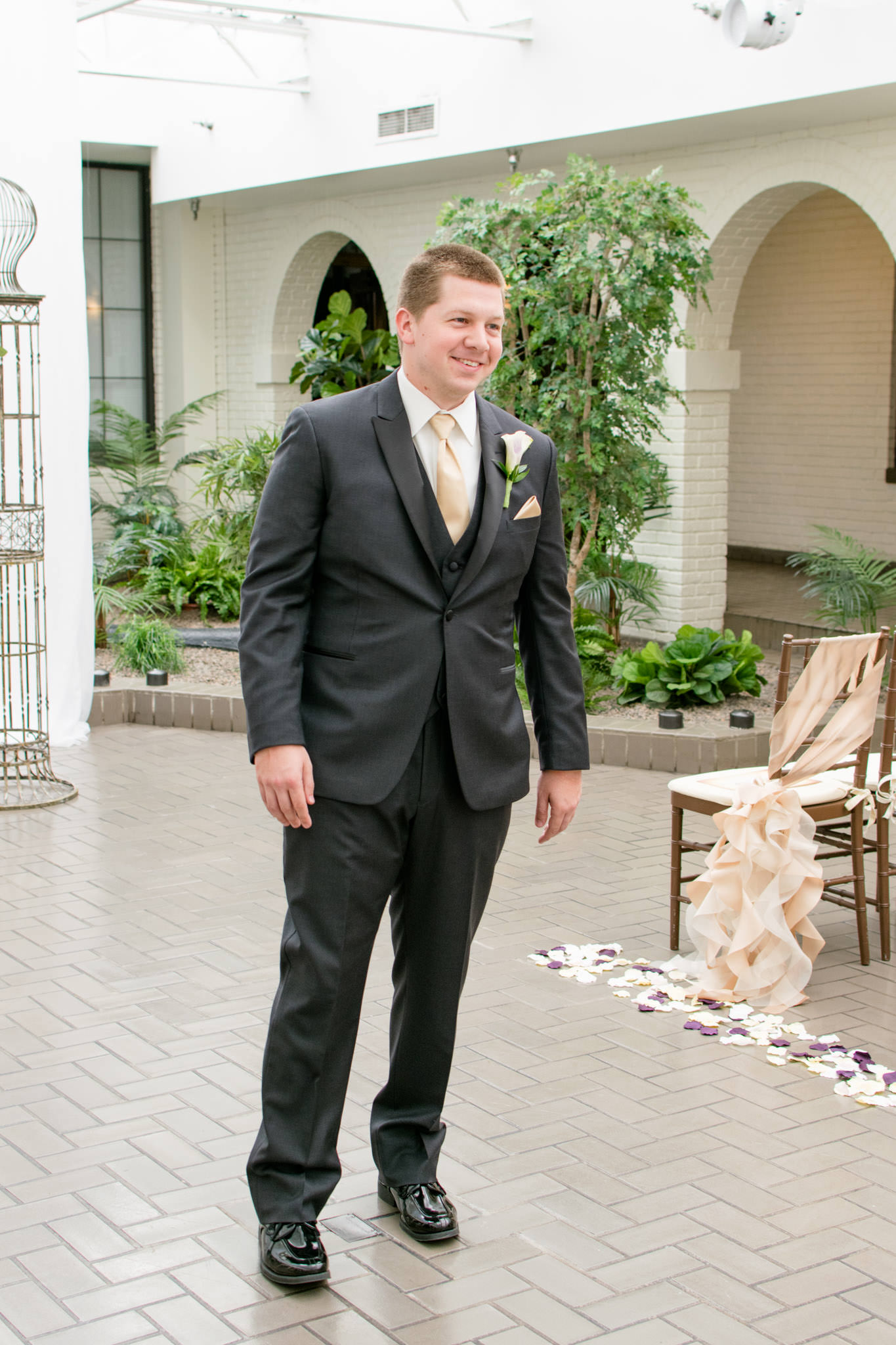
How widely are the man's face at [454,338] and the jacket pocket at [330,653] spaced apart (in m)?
0.46

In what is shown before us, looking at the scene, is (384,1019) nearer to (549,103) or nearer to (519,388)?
(519,388)

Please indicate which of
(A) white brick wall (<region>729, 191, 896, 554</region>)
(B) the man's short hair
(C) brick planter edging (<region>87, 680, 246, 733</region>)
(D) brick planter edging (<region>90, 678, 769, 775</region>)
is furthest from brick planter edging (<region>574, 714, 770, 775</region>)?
(A) white brick wall (<region>729, 191, 896, 554</region>)

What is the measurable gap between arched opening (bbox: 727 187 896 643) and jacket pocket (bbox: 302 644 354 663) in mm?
9492

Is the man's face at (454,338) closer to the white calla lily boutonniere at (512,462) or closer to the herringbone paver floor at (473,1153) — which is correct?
the white calla lily boutonniere at (512,462)

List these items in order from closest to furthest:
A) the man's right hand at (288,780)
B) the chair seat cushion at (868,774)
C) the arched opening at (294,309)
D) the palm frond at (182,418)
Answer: the man's right hand at (288,780), the chair seat cushion at (868,774), the arched opening at (294,309), the palm frond at (182,418)

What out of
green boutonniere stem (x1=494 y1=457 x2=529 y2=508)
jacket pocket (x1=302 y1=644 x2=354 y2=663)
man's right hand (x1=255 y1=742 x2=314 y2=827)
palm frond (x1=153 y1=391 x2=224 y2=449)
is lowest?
man's right hand (x1=255 y1=742 x2=314 y2=827)

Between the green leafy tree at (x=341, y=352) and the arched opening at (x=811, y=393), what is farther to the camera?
the arched opening at (x=811, y=393)

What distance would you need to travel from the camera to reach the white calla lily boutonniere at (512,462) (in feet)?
8.77

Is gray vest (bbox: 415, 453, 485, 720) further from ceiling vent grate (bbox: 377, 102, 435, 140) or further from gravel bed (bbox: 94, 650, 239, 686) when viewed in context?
ceiling vent grate (bbox: 377, 102, 435, 140)

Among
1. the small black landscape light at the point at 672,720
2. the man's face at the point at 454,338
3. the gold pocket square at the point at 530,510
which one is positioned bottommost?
the small black landscape light at the point at 672,720

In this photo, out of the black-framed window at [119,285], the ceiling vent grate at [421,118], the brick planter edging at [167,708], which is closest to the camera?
the brick planter edging at [167,708]

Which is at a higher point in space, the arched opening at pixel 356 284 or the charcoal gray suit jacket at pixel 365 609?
the arched opening at pixel 356 284

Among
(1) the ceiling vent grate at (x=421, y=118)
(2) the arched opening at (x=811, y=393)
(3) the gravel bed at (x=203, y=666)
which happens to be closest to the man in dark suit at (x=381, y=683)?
(3) the gravel bed at (x=203, y=666)

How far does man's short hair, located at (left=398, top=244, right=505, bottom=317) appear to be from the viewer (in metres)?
2.50
